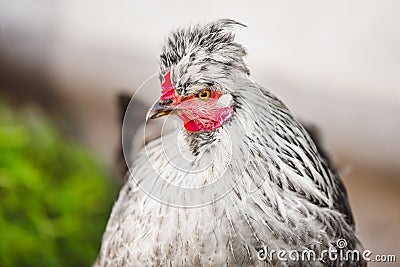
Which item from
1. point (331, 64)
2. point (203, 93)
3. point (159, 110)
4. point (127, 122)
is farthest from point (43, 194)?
point (331, 64)

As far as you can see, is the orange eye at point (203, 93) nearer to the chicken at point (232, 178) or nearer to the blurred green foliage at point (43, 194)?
the chicken at point (232, 178)

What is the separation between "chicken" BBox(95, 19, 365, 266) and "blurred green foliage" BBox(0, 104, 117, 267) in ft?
1.16

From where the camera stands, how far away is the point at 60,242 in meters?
1.74

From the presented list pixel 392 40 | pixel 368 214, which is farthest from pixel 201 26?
pixel 368 214

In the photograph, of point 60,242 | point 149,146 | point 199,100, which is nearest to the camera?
point 199,100

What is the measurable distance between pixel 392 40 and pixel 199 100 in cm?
52

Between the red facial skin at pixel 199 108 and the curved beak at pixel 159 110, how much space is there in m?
0.01

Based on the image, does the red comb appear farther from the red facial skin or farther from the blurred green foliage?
the blurred green foliage

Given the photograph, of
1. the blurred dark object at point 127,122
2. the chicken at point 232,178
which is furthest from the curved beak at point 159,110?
the blurred dark object at point 127,122

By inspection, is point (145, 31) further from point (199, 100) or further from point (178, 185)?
point (178, 185)

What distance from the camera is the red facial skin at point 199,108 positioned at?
1345 mm

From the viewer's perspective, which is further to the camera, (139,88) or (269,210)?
(139,88)

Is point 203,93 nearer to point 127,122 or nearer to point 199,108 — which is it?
point 199,108

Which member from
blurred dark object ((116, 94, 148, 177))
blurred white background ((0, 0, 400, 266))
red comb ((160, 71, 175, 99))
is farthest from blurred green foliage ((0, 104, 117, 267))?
red comb ((160, 71, 175, 99))
